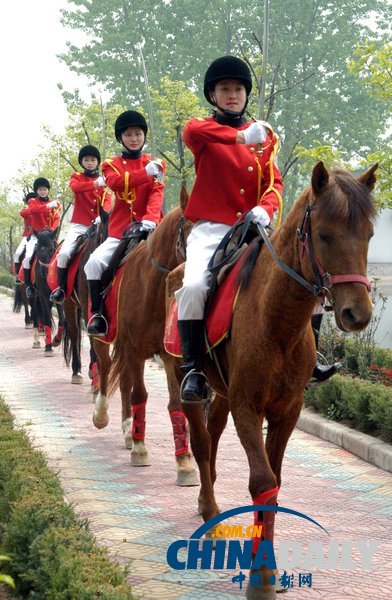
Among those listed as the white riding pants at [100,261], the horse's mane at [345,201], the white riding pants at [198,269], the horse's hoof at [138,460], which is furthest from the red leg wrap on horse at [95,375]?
the horse's mane at [345,201]

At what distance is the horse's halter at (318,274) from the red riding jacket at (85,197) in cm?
746

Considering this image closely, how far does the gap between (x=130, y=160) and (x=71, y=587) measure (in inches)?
230

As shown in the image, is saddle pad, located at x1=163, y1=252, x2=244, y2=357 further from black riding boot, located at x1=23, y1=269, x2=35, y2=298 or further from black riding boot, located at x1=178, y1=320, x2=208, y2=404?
black riding boot, located at x1=23, y1=269, x2=35, y2=298

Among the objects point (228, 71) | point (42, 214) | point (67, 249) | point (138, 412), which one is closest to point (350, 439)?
point (138, 412)

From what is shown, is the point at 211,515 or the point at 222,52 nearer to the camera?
the point at 211,515

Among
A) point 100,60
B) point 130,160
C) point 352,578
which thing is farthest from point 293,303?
point 100,60

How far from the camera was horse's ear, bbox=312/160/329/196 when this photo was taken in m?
4.30

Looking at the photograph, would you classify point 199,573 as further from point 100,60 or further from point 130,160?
point 100,60

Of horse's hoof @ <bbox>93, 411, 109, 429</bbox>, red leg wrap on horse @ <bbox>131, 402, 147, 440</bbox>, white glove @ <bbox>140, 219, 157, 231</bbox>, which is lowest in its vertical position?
horse's hoof @ <bbox>93, 411, 109, 429</bbox>

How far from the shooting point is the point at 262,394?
4812mm

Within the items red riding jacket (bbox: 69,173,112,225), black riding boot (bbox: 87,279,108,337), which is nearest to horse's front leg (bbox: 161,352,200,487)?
black riding boot (bbox: 87,279,108,337)

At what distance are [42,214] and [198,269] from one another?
48.0ft

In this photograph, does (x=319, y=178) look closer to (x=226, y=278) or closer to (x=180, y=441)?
(x=226, y=278)

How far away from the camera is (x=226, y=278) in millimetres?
5398
